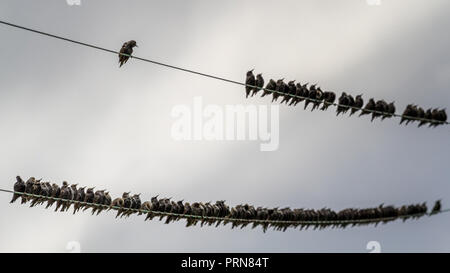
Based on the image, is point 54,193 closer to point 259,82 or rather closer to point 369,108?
point 259,82

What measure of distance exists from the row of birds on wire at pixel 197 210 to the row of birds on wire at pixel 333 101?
7.72m

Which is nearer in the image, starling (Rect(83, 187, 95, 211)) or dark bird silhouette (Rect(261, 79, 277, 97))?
starling (Rect(83, 187, 95, 211))

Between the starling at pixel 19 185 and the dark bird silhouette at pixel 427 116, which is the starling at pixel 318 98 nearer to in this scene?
the dark bird silhouette at pixel 427 116

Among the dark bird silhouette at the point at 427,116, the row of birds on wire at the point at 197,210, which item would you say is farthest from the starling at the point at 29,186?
the dark bird silhouette at the point at 427,116

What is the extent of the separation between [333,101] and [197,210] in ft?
35.1

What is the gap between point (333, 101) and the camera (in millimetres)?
62344

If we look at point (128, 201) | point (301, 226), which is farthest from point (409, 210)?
point (128, 201)

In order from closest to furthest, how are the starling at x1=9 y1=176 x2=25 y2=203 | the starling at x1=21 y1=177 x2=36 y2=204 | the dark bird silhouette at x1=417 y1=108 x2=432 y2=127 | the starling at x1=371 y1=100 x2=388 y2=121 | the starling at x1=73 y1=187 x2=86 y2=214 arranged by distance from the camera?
1. the starling at x1=9 y1=176 x2=25 y2=203
2. the starling at x1=21 y1=177 x2=36 y2=204
3. the starling at x1=73 y1=187 x2=86 y2=214
4. the starling at x1=371 y1=100 x2=388 y2=121
5. the dark bird silhouette at x1=417 y1=108 x2=432 y2=127

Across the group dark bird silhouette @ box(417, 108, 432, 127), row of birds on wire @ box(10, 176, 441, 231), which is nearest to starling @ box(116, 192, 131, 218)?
row of birds on wire @ box(10, 176, 441, 231)

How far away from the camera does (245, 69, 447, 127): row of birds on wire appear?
60094 millimetres

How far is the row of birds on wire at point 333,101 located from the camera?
60.1m

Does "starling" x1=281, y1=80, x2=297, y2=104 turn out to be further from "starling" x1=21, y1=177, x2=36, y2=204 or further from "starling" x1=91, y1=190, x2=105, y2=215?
"starling" x1=21, y1=177, x2=36, y2=204

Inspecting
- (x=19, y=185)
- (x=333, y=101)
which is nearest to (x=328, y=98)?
(x=333, y=101)

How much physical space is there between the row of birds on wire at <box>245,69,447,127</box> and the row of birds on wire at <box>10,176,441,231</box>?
772 centimetres
